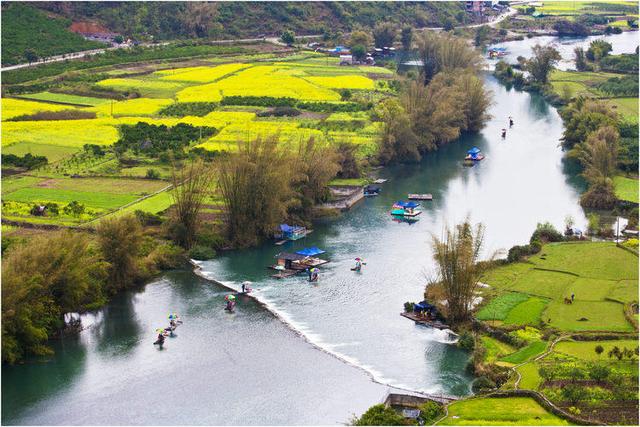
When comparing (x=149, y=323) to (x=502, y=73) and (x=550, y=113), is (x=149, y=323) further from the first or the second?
(x=502, y=73)

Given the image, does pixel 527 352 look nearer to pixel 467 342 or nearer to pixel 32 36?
pixel 467 342

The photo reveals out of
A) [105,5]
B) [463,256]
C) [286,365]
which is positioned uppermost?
[105,5]

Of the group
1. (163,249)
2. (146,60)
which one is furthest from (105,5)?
(163,249)

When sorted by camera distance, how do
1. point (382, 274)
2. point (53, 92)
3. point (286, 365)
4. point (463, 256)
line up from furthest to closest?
point (53, 92)
point (382, 274)
point (463, 256)
point (286, 365)

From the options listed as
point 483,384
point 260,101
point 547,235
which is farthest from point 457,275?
point 260,101

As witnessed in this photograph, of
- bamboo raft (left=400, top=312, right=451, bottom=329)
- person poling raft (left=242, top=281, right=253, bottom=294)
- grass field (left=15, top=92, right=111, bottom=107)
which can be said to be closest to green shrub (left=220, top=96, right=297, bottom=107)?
grass field (left=15, top=92, right=111, bottom=107)

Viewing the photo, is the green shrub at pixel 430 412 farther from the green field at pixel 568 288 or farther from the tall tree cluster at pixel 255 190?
the tall tree cluster at pixel 255 190

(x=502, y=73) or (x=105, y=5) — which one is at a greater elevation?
(x=105, y=5)

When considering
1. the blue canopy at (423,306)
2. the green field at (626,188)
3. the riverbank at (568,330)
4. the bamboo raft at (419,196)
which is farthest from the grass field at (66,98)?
the blue canopy at (423,306)
